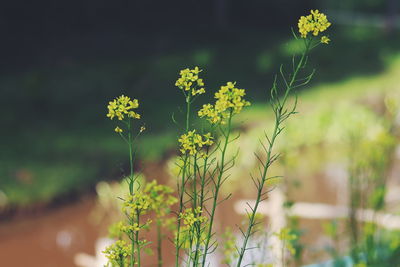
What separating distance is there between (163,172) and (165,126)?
2.93ft

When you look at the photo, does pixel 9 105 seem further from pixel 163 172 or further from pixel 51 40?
pixel 163 172

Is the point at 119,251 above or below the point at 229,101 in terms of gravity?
below

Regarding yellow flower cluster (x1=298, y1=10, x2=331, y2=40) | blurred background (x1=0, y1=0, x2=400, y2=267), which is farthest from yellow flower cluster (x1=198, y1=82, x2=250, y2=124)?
blurred background (x1=0, y1=0, x2=400, y2=267)

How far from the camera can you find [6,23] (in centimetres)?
646

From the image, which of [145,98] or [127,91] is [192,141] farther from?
[127,91]

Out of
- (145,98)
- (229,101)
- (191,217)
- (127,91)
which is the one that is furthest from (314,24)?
(127,91)

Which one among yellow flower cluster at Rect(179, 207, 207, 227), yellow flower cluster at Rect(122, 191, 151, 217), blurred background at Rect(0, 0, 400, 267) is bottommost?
yellow flower cluster at Rect(179, 207, 207, 227)

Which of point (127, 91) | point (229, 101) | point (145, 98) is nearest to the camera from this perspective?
point (229, 101)

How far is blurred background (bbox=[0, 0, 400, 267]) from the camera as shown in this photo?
155 inches

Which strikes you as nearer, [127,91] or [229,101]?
[229,101]

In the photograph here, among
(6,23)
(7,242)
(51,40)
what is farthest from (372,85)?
(7,242)

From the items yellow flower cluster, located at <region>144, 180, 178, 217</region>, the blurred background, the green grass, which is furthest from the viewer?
the green grass

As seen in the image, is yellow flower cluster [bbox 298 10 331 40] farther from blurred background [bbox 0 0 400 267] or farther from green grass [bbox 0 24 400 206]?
green grass [bbox 0 24 400 206]

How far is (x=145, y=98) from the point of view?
6180 millimetres
